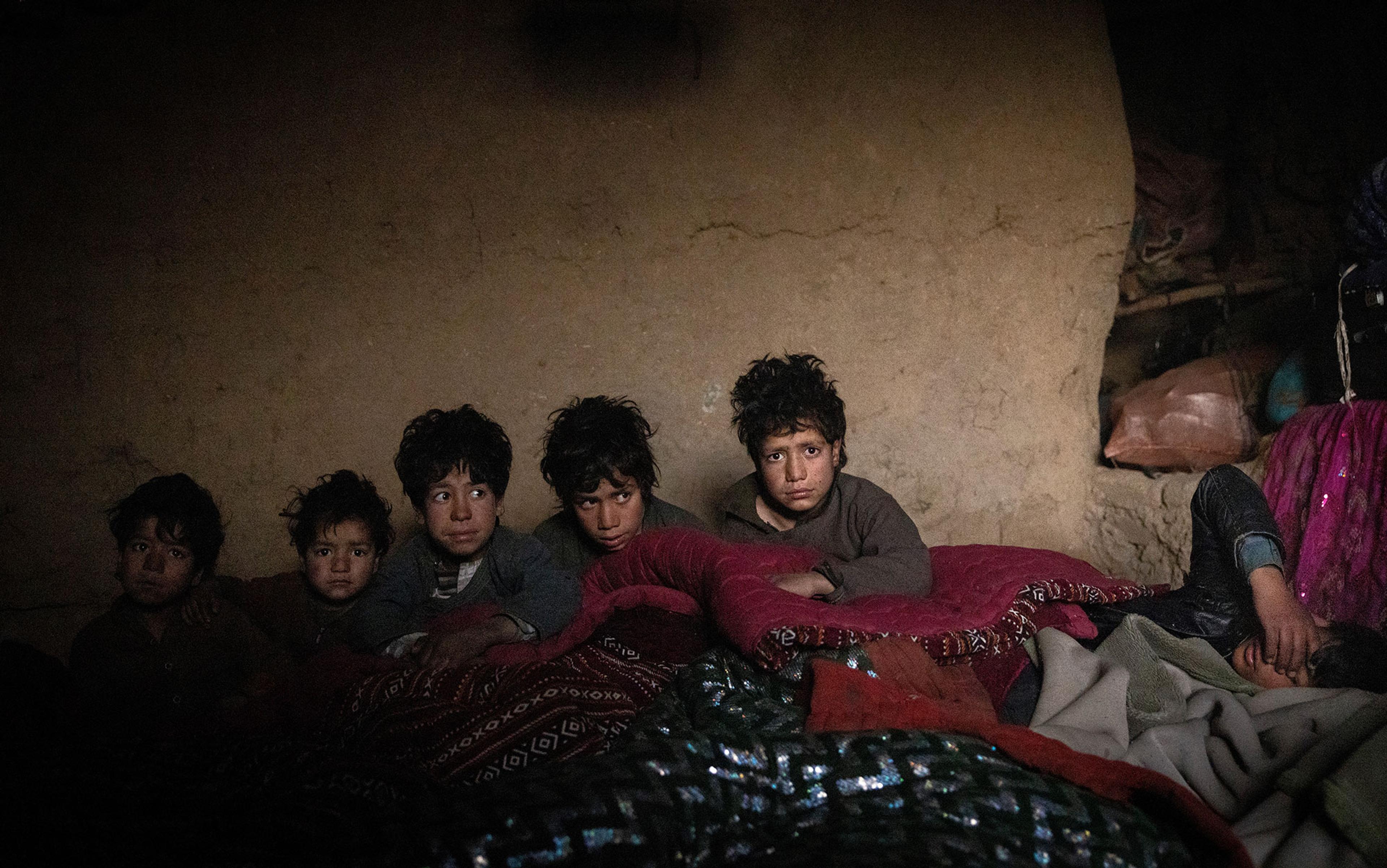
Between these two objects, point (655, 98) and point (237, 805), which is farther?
point (655, 98)

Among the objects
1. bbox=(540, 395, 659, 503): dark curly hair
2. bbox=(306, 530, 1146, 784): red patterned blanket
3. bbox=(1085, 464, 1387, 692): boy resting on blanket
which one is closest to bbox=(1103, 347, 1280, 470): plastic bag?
bbox=(1085, 464, 1387, 692): boy resting on blanket

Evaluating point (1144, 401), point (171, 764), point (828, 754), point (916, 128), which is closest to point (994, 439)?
point (1144, 401)

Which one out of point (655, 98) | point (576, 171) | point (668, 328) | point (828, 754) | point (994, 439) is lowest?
point (828, 754)

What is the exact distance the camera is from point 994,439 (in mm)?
3566

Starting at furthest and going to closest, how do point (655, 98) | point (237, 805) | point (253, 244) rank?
point (655, 98) → point (253, 244) → point (237, 805)

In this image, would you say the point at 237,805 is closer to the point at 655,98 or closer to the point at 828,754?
the point at 828,754

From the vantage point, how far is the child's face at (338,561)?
245cm

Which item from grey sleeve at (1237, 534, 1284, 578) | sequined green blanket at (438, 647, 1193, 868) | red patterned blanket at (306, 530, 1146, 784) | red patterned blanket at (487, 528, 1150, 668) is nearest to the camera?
sequined green blanket at (438, 647, 1193, 868)

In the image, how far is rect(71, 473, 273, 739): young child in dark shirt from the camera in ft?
7.01

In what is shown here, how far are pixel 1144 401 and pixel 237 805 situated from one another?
120 inches

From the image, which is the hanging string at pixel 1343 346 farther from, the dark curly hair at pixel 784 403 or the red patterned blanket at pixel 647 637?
the dark curly hair at pixel 784 403

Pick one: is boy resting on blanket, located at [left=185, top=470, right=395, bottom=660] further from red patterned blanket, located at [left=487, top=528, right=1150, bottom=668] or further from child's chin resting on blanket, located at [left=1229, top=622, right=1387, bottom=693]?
child's chin resting on blanket, located at [left=1229, top=622, right=1387, bottom=693]

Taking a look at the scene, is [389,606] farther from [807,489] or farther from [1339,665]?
[1339,665]

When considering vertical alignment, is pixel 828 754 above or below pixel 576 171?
below
